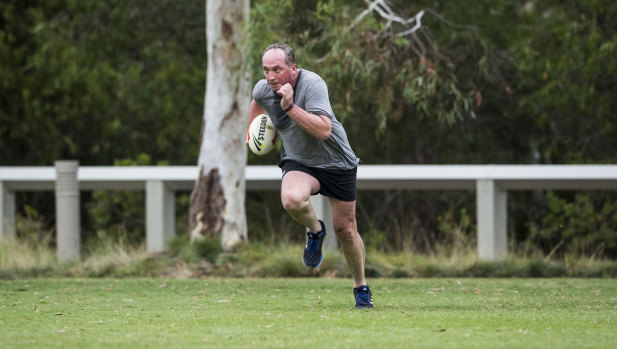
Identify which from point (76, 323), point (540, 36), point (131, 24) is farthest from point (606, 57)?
A: point (76, 323)

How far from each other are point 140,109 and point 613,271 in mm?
13505

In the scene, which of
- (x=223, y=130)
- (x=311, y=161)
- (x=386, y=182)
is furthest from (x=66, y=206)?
(x=311, y=161)

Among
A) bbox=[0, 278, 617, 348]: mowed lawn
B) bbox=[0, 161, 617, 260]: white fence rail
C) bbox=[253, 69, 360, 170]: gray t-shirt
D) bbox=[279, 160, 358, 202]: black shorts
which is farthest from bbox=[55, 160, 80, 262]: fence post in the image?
bbox=[279, 160, 358, 202]: black shorts

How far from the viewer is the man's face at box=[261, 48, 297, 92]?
291 inches

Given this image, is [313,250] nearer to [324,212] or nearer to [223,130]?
[324,212]

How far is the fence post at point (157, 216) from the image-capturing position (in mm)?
14383

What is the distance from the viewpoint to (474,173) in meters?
13.7

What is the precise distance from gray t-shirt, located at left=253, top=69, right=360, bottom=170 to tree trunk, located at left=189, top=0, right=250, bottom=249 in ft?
19.4

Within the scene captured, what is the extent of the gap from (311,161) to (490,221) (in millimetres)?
6259

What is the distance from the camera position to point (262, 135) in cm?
787

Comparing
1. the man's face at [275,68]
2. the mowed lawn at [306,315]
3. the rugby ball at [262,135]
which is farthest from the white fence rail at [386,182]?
the man's face at [275,68]

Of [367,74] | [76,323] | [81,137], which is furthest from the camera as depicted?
[81,137]

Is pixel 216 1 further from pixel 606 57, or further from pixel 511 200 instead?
pixel 511 200

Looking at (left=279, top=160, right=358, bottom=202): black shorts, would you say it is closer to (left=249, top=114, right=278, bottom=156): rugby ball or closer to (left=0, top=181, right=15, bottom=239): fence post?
(left=249, top=114, right=278, bottom=156): rugby ball
